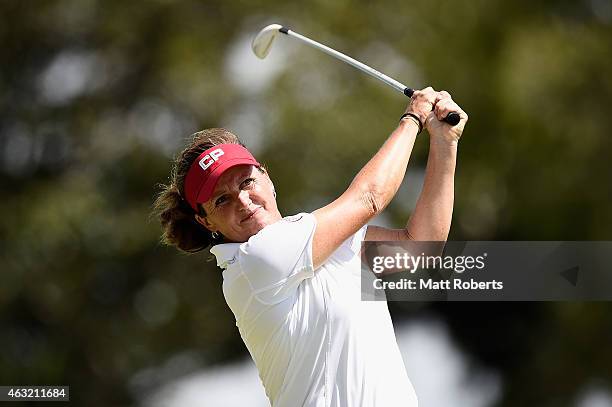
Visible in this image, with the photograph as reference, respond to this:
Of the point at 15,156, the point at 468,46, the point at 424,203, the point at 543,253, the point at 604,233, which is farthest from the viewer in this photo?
the point at 15,156

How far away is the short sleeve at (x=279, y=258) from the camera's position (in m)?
3.74

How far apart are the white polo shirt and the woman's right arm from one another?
1.2 inches

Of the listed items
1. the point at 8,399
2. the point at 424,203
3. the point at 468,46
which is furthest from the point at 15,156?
the point at 424,203

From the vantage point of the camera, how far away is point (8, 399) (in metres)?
9.42

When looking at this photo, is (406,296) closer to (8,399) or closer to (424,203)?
(8,399)

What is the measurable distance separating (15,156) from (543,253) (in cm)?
400

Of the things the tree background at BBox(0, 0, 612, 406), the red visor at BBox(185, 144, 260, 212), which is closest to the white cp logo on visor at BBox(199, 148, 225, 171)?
the red visor at BBox(185, 144, 260, 212)

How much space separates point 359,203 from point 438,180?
315mm

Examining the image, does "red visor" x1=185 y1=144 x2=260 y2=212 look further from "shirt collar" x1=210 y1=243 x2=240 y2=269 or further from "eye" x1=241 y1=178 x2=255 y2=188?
"shirt collar" x1=210 y1=243 x2=240 y2=269

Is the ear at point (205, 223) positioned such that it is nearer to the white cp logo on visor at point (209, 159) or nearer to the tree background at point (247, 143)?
the white cp logo on visor at point (209, 159)

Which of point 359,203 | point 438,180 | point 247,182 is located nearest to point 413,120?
point 438,180

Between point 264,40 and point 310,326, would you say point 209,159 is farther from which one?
point 264,40

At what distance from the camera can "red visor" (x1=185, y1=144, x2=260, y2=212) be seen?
394cm

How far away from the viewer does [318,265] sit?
3777 millimetres
